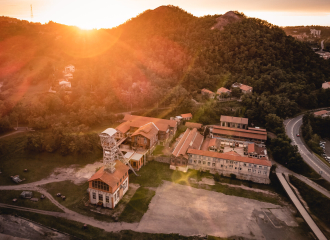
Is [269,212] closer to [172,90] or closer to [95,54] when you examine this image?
[172,90]

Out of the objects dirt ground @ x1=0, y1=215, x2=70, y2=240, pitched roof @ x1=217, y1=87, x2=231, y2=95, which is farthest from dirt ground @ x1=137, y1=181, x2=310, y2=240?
pitched roof @ x1=217, y1=87, x2=231, y2=95

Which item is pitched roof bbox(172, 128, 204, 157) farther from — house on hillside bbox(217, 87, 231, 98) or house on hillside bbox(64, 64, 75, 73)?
house on hillside bbox(64, 64, 75, 73)

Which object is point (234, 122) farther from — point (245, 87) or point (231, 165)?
point (245, 87)

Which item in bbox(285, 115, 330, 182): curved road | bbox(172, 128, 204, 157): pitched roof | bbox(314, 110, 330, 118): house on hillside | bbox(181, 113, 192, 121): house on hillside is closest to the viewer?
bbox(285, 115, 330, 182): curved road

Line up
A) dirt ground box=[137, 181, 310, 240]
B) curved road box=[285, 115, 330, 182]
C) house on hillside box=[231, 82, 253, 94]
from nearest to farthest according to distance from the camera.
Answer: dirt ground box=[137, 181, 310, 240] → curved road box=[285, 115, 330, 182] → house on hillside box=[231, 82, 253, 94]

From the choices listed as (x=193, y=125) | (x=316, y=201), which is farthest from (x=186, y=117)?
(x=316, y=201)

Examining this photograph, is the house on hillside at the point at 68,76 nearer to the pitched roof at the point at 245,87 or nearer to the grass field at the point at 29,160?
the grass field at the point at 29,160
